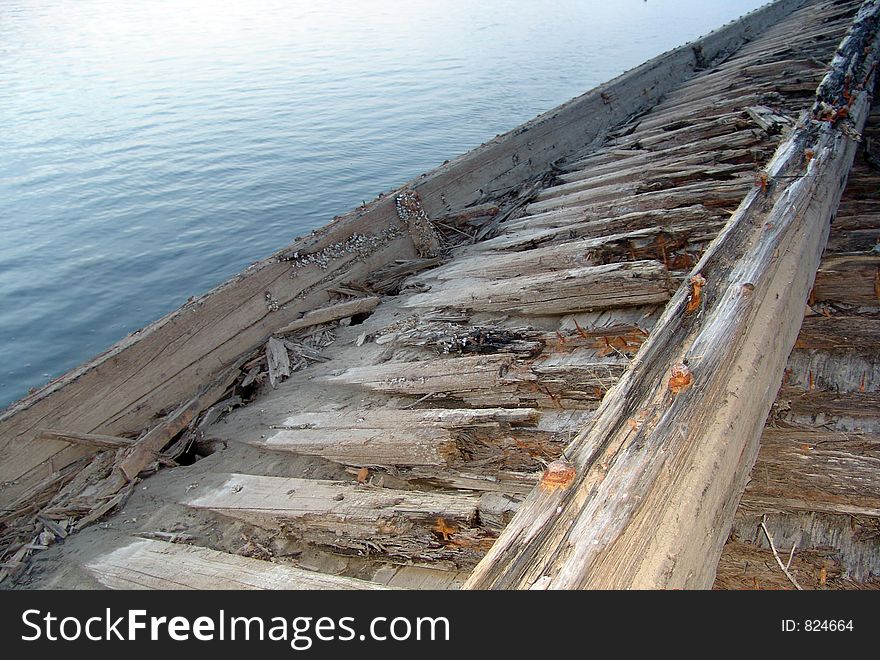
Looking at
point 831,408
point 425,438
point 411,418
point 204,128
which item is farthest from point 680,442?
point 204,128

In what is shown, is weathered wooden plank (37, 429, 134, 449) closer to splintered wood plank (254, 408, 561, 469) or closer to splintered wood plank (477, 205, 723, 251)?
splintered wood plank (254, 408, 561, 469)

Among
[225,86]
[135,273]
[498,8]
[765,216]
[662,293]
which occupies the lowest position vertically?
[662,293]

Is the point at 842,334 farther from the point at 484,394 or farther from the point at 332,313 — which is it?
the point at 332,313

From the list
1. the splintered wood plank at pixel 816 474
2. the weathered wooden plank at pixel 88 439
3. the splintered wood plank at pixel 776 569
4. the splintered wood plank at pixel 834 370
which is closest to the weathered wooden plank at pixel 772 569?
the splintered wood plank at pixel 776 569

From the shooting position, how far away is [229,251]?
10.6 metres

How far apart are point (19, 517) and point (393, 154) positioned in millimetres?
12672

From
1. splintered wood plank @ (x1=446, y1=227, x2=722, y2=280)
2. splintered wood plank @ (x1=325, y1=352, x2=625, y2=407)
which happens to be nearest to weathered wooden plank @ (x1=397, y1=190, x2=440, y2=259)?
splintered wood plank @ (x1=446, y1=227, x2=722, y2=280)

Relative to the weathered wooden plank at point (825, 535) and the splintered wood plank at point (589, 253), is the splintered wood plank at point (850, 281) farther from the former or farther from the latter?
the weathered wooden plank at point (825, 535)

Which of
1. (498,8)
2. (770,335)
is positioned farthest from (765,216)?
(498,8)

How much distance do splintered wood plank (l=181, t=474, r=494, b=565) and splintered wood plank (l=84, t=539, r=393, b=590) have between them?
0.85 feet

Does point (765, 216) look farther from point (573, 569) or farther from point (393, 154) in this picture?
point (393, 154)

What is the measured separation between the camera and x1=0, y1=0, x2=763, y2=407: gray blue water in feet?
31.0

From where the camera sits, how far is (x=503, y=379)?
11.5 feet

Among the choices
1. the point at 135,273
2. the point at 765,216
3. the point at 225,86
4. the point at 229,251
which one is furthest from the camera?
the point at 225,86
